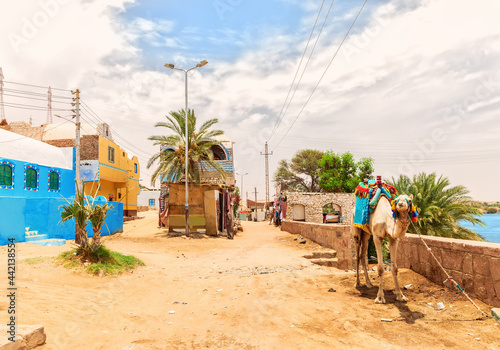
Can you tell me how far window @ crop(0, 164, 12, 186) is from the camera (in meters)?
17.8

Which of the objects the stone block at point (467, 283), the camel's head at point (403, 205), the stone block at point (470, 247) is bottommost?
the stone block at point (467, 283)

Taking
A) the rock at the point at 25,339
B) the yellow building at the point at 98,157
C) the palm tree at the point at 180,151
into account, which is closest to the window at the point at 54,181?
the yellow building at the point at 98,157

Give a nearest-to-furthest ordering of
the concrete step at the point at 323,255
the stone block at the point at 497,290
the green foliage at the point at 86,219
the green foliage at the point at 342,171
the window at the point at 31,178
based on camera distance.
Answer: the stone block at the point at 497,290 → the green foliage at the point at 86,219 → the concrete step at the point at 323,255 → the window at the point at 31,178 → the green foliage at the point at 342,171

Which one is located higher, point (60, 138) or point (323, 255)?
point (60, 138)

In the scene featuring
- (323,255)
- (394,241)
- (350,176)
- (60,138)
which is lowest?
(323,255)

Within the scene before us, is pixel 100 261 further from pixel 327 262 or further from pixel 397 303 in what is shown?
pixel 327 262

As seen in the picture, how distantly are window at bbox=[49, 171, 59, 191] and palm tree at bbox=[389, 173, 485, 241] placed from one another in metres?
22.0

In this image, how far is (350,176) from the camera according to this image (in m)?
41.8

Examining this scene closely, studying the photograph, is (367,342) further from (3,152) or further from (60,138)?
(60,138)

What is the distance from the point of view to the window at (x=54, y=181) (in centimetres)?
2174

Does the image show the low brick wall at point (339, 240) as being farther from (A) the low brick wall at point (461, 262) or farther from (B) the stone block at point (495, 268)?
(B) the stone block at point (495, 268)

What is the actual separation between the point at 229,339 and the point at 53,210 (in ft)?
53.0

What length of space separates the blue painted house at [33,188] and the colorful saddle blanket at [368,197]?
11592 millimetres

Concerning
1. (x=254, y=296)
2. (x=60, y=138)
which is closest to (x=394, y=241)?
(x=254, y=296)
